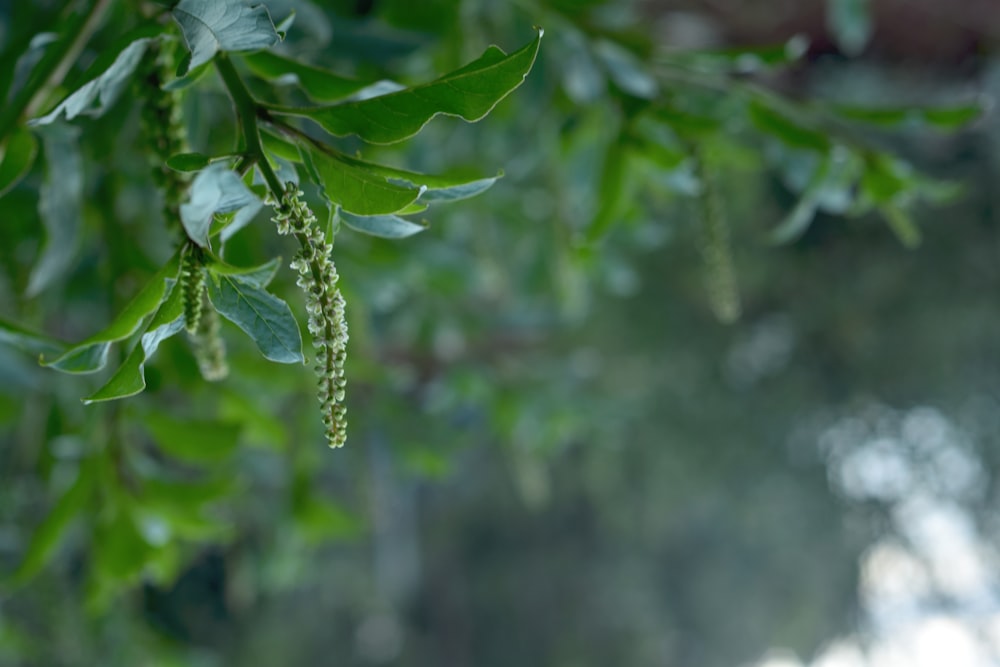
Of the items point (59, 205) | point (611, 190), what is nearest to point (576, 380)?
point (611, 190)

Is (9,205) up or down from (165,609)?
up

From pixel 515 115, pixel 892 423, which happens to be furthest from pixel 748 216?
pixel 515 115

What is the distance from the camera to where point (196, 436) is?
480mm

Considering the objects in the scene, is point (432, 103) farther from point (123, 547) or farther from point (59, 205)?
point (123, 547)

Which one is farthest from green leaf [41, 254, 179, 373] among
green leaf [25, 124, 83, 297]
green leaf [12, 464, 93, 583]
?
green leaf [12, 464, 93, 583]

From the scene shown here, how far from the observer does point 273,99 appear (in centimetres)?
38

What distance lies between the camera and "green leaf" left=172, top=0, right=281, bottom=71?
0.24 meters

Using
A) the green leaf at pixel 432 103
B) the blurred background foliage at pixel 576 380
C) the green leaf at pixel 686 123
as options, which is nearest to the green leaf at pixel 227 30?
the green leaf at pixel 432 103

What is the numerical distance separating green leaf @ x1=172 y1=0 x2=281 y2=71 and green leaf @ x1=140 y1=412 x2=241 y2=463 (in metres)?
0.27

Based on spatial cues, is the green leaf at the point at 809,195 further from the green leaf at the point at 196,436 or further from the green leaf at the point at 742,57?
the green leaf at the point at 196,436

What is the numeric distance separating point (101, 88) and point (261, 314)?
9 centimetres

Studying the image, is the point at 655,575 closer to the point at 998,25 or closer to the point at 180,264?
the point at 998,25

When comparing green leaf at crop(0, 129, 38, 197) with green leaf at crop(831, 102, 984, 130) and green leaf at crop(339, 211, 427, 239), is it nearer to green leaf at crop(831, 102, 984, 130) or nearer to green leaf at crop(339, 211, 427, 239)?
green leaf at crop(339, 211, 427, 239)

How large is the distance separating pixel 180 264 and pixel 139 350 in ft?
0.08
